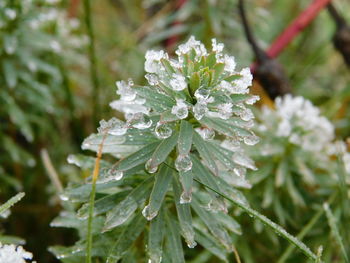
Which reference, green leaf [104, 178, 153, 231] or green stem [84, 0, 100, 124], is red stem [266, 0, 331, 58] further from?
green leaf [104, 178, 153, 231]

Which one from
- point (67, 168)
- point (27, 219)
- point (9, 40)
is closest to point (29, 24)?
point (9, 40)

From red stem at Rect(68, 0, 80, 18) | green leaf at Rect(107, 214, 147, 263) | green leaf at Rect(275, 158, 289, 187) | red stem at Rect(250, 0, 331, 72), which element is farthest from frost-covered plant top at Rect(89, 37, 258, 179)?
red stem at Rect(68, 0, 80, 18)

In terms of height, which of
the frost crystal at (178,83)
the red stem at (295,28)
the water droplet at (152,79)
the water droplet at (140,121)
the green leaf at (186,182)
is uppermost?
the red stem at (295,28)

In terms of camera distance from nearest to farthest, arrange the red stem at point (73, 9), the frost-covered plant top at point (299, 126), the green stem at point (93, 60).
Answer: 1. the frost-covered plant top at point (299, 126)
2. the green stem at point (93, 60)
3. the red stem at point (73, 9)

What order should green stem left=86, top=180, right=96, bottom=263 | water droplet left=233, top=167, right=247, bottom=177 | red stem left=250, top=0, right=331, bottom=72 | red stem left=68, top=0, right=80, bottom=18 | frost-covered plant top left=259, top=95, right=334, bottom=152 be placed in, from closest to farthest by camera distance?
green stem left=86, top=180, right=96, bottom=263, water droplet left=233, top=167, right=247, bottom=177, frost-covered plant top left=259, top=95, right=334, bottom=152, red stem left=250, top=0, right=331, bottom=72, red stem left=68, top=0, right=80, bottom=18

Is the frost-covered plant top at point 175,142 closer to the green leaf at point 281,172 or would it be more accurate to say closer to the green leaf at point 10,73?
the green leaf at point 281,172

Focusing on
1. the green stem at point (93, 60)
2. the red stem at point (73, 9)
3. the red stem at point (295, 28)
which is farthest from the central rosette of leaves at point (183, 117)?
the red stem at point (73, 9)

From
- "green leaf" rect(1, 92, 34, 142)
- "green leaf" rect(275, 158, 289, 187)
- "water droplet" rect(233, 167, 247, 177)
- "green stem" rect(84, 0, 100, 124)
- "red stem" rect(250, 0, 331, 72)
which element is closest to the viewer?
"water droplet" rect(233, 167, 247, 177)
